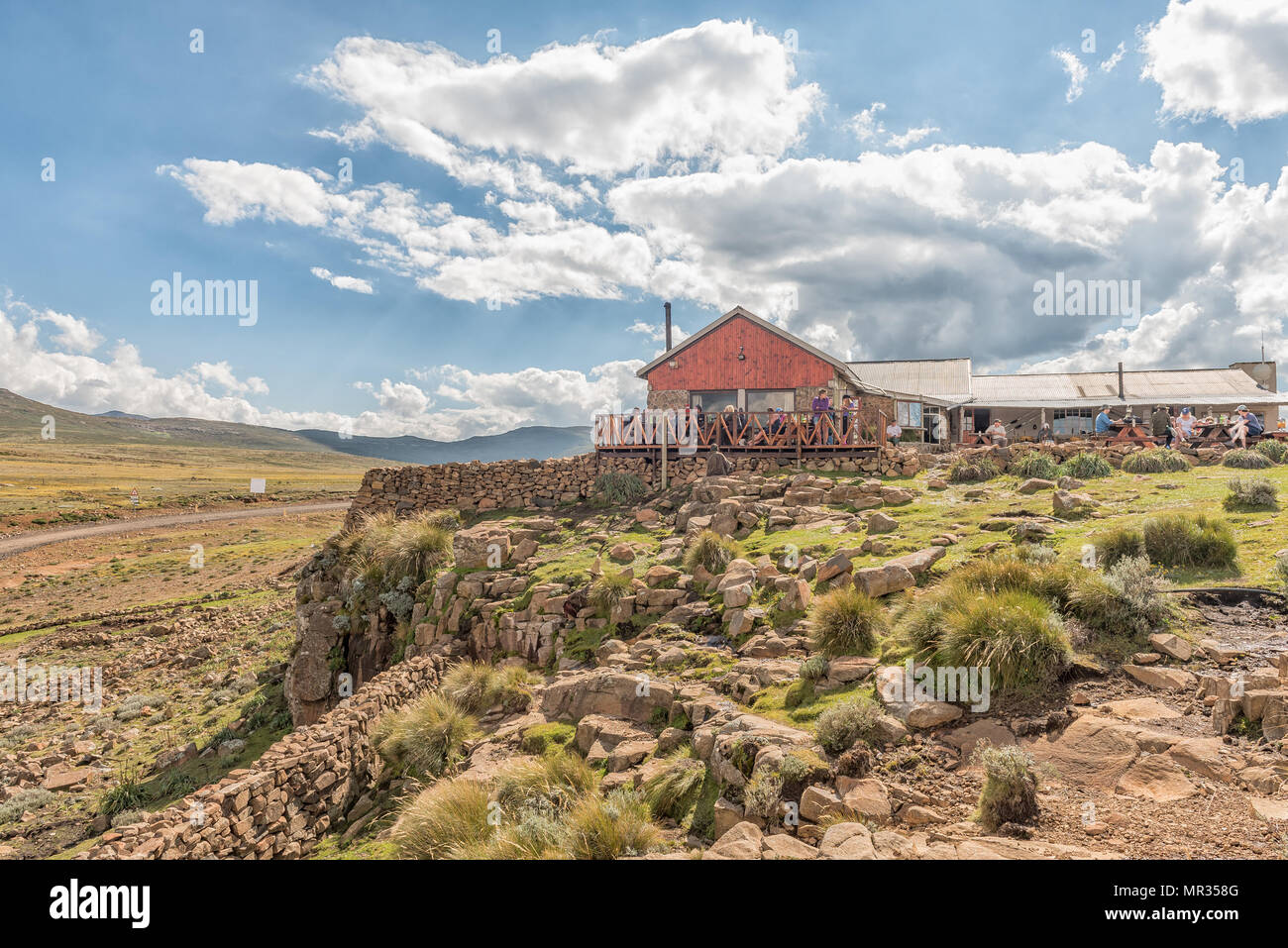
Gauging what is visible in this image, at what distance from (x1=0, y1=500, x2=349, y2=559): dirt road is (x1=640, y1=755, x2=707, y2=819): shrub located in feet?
160

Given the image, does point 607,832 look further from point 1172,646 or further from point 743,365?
point 743,365

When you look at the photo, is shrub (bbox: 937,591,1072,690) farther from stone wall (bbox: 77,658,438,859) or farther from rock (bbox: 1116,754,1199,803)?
stone wall (bbox: 77,658,438,859)

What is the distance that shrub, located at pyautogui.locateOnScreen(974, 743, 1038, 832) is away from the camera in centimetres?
523

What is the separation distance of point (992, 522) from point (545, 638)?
9.21 metres

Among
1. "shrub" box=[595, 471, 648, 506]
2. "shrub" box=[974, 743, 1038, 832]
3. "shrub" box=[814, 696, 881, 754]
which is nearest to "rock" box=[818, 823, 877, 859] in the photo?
"shrub" box=[974, 743, 1038, 832]

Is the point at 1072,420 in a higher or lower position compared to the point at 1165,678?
higher

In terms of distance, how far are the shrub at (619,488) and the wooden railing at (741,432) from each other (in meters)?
1.57

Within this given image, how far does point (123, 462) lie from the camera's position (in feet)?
389

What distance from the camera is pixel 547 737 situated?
28.8ft

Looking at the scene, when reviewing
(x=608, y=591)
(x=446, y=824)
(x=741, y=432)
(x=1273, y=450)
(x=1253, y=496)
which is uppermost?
(x=741, y=432)

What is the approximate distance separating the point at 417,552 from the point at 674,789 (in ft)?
39.4

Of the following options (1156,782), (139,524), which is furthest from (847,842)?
(139,524)
